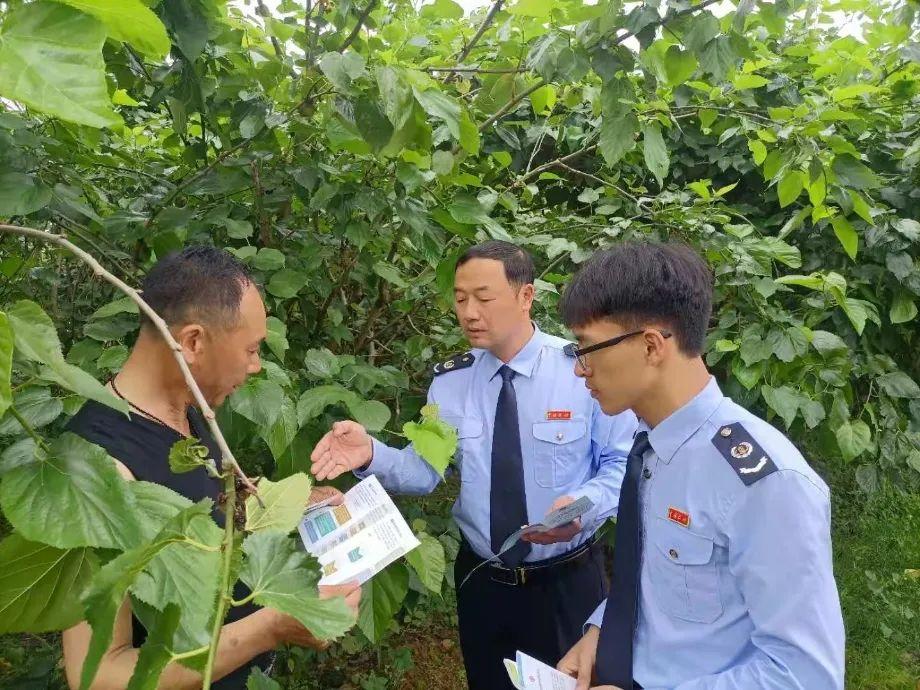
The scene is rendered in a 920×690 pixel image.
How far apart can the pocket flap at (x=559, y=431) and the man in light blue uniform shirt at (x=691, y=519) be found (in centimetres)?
73

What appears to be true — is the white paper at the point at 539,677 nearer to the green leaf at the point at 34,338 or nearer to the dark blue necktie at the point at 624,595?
the dark blue necktie at the point at 624,595

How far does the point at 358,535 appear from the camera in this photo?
148cm

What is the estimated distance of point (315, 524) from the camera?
1545mm

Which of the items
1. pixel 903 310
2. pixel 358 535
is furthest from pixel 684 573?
pixel 903 310

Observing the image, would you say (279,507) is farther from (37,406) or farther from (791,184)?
(791,184)

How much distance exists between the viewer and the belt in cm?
222

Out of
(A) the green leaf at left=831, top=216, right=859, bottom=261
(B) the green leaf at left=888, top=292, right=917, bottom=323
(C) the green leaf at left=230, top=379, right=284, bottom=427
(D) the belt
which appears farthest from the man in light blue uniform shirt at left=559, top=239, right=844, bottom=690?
(B) the green leaf at left=888, top=292, right=917, bottom=323

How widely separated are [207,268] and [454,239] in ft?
3.77

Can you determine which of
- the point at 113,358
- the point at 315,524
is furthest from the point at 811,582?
the point at 113,358

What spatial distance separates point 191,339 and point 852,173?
1.87 meters

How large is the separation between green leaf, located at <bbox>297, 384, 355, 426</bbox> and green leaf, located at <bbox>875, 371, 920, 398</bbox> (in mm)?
2481

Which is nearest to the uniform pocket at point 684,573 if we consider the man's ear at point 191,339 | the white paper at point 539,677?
the white paper at point 539,677

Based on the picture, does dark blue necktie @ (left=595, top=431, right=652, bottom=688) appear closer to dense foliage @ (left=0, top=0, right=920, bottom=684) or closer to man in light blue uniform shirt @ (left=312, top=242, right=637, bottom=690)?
dense foliage @ (left=0, top=0, right=920, bottom=684)

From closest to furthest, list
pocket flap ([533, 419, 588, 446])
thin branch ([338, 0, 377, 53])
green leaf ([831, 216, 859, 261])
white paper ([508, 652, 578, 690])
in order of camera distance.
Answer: white paper ([508, 652, 578, 690]) → thin branch ([338, 0, 377, 53]) → green leaf ([831, 216, 859, 261]) → pocket flap ([533, 419, 588, 446])
